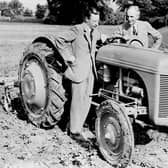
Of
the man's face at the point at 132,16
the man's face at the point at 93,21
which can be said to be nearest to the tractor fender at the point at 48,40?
the man's face at the point at 93,21

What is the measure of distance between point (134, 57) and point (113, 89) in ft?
2.00

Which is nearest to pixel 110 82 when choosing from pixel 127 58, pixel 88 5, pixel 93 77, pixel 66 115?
pixel 93 77

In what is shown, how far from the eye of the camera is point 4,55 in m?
12.5

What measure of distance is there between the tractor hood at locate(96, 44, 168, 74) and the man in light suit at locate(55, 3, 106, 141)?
0.15 metres

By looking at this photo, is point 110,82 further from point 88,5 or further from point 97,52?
point 88,5

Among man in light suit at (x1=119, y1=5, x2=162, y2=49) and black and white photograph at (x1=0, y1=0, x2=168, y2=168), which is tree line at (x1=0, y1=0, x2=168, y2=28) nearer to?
man in light suit at (x1=119, y1=5, x2=162, y2=49)

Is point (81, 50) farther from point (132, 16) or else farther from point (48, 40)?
point (132, 16)

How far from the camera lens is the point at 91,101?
4867mm

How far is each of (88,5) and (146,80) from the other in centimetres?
3782

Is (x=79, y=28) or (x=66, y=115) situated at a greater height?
(x=79, y=28)

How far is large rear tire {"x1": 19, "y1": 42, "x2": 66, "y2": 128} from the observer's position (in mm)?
4918

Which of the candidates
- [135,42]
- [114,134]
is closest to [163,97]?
[114,134]

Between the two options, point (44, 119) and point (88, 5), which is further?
point (88, 5)

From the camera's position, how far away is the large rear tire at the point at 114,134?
3895 mm
